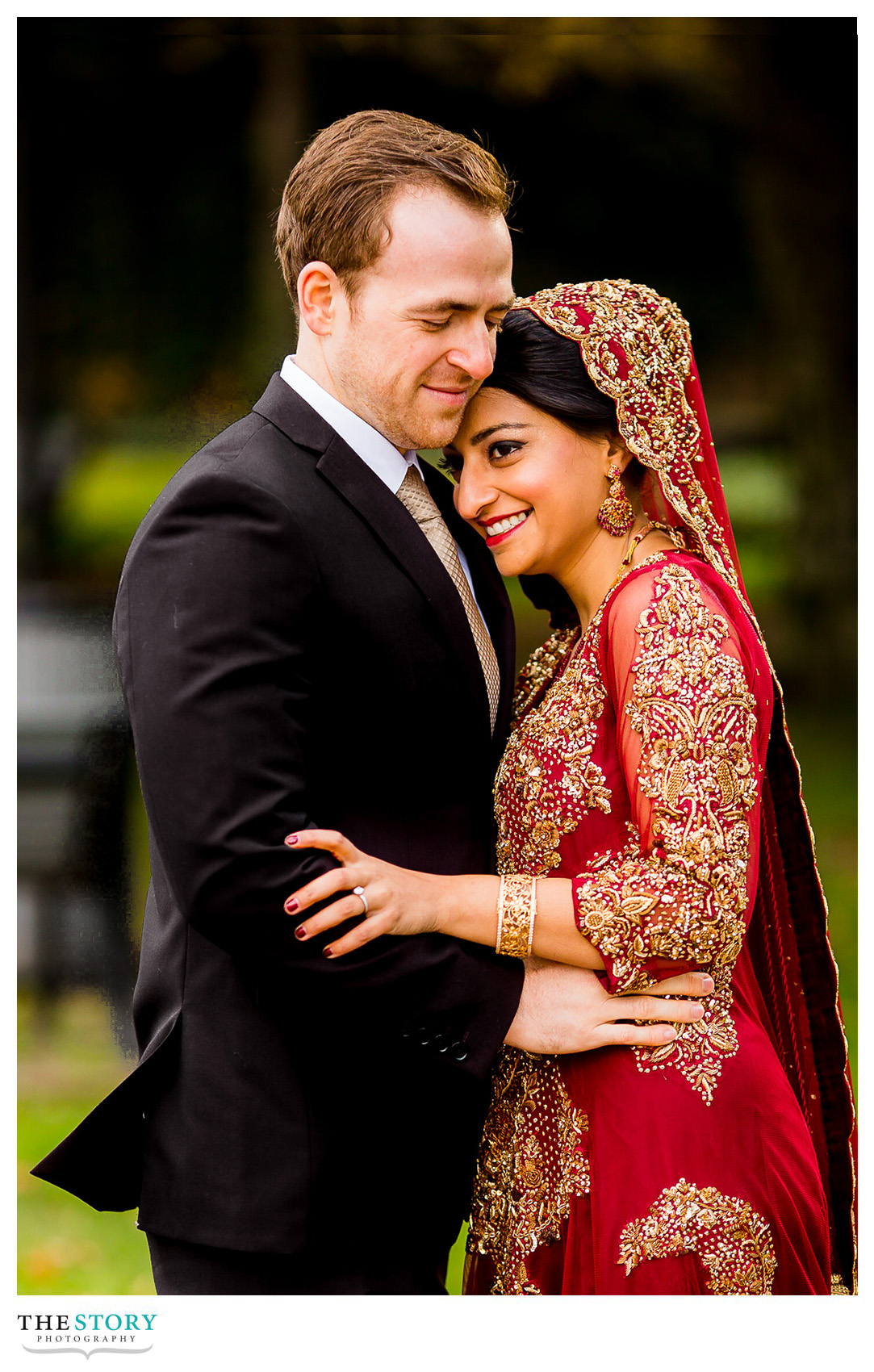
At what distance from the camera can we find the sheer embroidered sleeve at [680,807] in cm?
223

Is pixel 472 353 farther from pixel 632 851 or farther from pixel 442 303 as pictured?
pixel 632 851

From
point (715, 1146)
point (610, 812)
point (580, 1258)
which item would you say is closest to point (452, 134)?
point (610, 812)

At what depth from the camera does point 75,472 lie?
7.20 metres

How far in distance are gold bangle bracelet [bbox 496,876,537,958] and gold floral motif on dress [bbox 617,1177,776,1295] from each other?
1.79ft

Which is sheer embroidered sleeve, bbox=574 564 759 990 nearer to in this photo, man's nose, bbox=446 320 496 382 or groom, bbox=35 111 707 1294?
groom, bbox=35 111 707 1294

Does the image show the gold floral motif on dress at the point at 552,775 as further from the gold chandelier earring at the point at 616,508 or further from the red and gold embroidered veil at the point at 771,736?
the red and gold embroidered veil at the point at 771,736

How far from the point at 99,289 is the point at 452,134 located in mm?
7832

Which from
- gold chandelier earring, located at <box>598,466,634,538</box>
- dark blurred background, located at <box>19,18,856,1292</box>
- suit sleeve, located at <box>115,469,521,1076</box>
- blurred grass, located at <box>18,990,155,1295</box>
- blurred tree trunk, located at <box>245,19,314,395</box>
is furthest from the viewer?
blurred tree trunk, located at <box>245,19,314,395</box>

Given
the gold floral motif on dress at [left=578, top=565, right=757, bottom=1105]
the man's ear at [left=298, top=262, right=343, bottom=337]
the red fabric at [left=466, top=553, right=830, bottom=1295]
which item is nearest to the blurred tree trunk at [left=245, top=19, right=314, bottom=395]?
the man's ear at [left=298, top=262, right=343, bottom=337]

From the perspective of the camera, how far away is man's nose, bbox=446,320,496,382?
7.61ft

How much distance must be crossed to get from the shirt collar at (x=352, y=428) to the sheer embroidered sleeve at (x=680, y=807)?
21.8 inches

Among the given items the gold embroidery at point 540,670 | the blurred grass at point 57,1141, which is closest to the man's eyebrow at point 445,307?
the gold embroidery at point 540,670

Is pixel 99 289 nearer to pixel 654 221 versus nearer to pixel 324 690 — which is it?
pixel 654 221
